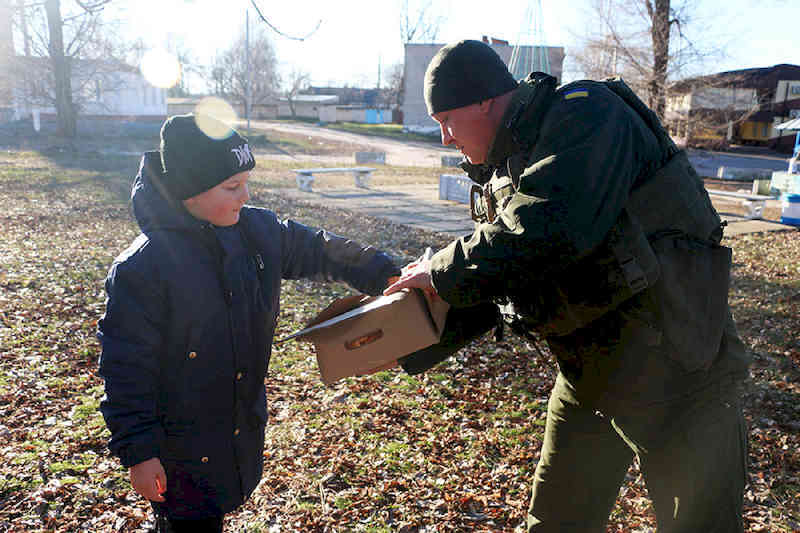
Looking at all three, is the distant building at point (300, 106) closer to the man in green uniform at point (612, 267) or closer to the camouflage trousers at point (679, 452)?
the man in green uniform at point (612, 267)

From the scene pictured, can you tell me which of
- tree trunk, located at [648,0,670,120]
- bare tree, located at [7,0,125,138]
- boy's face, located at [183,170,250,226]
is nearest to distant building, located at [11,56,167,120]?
bare tree, located at [7,0,125,138]

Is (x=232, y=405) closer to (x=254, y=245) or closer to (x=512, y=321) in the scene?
(x=254, y=245)

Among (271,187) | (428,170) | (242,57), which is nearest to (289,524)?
(271,187)

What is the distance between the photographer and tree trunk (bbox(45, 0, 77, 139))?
26625mm

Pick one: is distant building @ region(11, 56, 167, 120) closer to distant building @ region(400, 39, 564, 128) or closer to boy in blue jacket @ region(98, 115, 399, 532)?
distant building @ region(400, 39, 564, 128)

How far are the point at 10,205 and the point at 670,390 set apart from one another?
592 inches

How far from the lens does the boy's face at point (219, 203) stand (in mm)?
2312

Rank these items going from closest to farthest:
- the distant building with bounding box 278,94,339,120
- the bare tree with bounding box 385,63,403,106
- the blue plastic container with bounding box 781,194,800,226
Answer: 1. the blue plastic container with bounding box 781,194,800,226
2. the bare tree with bounding box 385,63,403,106
3. the distant building with bounding box 278,94,339,120

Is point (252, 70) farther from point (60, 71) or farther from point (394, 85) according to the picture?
point (60, 71)

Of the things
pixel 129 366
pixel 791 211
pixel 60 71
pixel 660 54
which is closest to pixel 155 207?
pixel 129 366

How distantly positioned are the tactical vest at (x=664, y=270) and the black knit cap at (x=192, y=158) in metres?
1.13

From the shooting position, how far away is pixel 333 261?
2.75 meters

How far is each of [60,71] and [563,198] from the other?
32101 millimetres

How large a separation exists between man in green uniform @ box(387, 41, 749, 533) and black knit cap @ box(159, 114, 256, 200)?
2.79 ft
